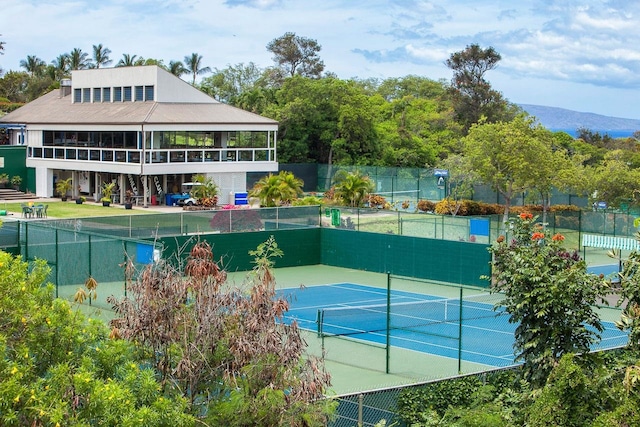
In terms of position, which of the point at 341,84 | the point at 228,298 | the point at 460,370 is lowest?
the point at 460,370

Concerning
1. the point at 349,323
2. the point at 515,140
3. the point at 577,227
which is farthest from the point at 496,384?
the point at 515,140

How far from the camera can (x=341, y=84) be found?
74.1m

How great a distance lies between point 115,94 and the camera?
65188 mm

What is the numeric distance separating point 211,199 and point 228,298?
4385 centimetres

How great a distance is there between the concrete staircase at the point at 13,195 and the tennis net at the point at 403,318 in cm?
3556

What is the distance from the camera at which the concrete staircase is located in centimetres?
6077

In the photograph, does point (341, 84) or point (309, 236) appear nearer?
point (309, 236)

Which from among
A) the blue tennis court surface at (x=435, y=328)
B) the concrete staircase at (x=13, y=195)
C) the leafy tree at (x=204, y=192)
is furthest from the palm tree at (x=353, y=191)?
the blue tennis court surface at (x=435, y=328)

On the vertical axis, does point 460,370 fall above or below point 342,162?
below

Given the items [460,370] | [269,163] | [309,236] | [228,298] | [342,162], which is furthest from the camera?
[342,162]

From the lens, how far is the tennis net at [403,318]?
1081 inches

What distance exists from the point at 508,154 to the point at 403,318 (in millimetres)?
27721

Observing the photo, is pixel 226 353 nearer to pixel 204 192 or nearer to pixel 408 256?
pixel 408 256

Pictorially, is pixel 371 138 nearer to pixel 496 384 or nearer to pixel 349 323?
pixel 349 323
